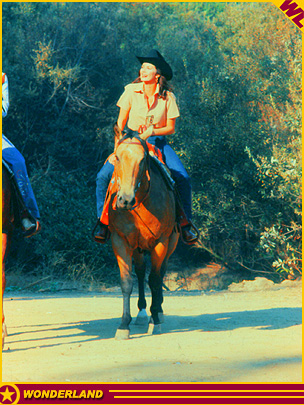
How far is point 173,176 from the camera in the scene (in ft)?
25.1

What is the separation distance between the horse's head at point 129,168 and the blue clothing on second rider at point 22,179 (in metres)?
1.09

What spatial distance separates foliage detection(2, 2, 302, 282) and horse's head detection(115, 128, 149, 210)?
7.56 m

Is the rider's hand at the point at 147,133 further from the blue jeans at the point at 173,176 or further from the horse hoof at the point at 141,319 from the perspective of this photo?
the horse hoof at the point at 141,319

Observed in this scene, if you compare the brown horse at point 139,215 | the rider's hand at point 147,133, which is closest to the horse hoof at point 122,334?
the brown horse at point 139,215

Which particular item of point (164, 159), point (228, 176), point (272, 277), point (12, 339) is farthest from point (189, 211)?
point (272, 277)

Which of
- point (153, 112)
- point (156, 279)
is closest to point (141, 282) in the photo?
point (156, 279)

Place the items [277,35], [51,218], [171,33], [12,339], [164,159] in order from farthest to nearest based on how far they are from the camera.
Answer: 1. [171,33]
2. [277,35]
3. [51,218]
4. [164,159]
5. [12,339]

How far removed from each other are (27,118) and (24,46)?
2.32m

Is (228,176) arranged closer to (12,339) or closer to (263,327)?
(263,327)

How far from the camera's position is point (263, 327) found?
793cm

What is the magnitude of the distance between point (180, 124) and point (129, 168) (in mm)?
10840

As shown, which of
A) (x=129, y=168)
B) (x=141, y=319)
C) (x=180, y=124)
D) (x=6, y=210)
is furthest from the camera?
(x=180, y=124)

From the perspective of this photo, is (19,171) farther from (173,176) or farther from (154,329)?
(154,329)

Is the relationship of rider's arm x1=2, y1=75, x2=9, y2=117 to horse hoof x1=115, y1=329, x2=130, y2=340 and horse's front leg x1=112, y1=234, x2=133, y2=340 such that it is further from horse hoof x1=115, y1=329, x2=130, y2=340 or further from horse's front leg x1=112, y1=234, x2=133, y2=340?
horse hoof x1=115, y1=329, x2=130, y2=340
